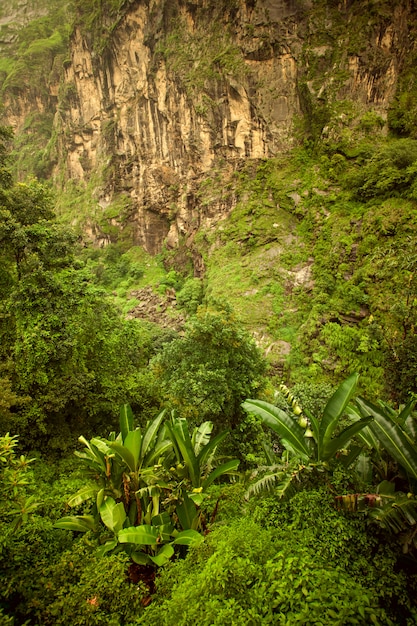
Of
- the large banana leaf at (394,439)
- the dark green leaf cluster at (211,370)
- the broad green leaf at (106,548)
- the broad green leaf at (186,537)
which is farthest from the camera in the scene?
the dark green leaf cluster at (211,370)

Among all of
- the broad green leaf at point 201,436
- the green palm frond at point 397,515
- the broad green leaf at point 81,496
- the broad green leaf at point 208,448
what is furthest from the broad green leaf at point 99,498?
the green palm frond at point 397,515

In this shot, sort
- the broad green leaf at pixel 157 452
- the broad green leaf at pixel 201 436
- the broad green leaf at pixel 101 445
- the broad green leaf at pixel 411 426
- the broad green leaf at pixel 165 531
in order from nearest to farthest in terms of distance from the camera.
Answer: the broad green leaf at pixel 411 426, the broad green leaf at pixel 165 531, the broad green leaf at pixel 101 445, the broad green leaf at pixel 157 452, the broad green leaf at pixel 201 436

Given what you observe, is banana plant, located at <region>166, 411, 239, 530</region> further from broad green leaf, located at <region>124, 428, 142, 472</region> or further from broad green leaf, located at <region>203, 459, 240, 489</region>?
broad green leaf, located at <region>124, 428, 142, 472</region>

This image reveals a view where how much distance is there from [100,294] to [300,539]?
770 centimetres

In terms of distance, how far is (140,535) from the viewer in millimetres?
3480

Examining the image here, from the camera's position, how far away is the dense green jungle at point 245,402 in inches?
106

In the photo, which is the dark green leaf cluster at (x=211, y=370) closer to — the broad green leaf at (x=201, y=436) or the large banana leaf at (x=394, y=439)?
the broad green leaf at (x=201, y=436)

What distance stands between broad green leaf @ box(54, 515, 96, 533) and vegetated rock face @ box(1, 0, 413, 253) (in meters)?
24.1

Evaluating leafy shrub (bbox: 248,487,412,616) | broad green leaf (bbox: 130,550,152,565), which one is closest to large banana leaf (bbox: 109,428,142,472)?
broad green leaf (bbox: 130,550,152,565)

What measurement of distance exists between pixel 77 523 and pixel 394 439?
12.7 ft

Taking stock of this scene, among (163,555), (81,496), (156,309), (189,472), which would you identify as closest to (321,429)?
(189,472)

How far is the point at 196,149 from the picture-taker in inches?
1115

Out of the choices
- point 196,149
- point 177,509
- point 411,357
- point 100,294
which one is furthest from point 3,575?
point 196,149

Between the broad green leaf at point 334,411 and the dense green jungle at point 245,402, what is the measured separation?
23mm
